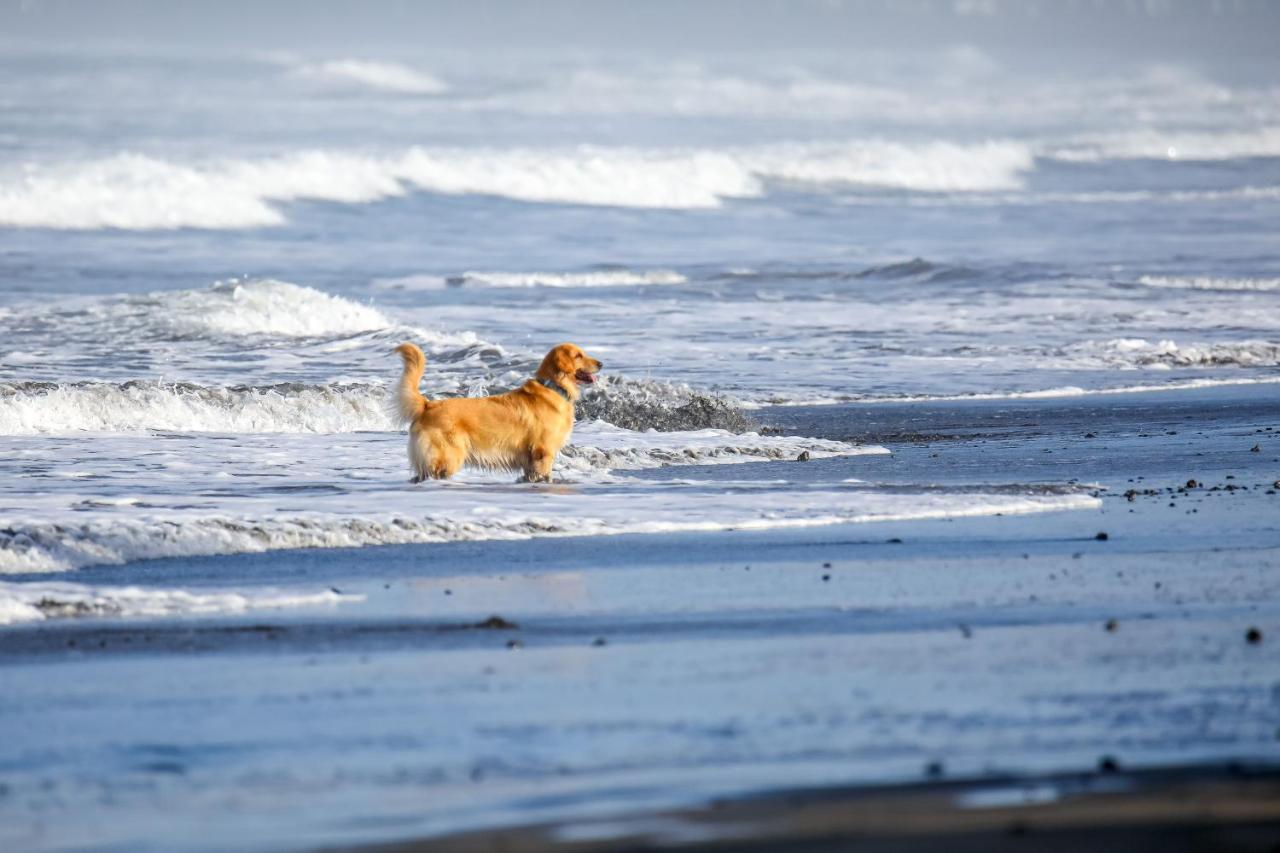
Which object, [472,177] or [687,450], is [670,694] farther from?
[472,177]

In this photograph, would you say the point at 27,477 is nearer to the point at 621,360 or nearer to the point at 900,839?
the point at 900,839

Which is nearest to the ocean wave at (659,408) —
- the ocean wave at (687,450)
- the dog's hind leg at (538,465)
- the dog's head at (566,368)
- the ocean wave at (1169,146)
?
the ocean wave at (687,450)

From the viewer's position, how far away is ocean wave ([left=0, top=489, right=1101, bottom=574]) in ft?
25.1

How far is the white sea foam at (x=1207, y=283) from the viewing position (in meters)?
28.0

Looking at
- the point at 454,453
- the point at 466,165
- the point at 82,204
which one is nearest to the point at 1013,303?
the point at 454,453

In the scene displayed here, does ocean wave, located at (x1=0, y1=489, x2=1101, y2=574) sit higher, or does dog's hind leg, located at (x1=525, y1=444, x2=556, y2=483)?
dog's hind leg, located at (x1=525, y1=444, x2=556, y2=483)

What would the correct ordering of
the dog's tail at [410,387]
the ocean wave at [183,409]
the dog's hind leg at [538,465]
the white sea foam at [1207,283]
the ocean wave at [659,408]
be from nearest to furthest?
the dog's tail at [410,387]
the dog's hind leg at [538,465]
the ocean wave at [183,409]
the ocean wave at [659,408]
the white sea foam at [1207,283]

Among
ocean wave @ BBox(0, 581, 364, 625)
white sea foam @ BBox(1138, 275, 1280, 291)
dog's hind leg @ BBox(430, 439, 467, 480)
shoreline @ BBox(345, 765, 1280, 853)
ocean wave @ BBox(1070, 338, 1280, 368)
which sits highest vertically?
white sea foam @ BBox(1138, 275, 1280, 291)

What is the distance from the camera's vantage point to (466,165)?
179ft

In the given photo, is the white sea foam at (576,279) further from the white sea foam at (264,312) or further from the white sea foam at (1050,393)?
the white sea foam at (1050,393)

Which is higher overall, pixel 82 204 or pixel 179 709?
pixel 82 204

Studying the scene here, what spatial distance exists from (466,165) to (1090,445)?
4416 cm

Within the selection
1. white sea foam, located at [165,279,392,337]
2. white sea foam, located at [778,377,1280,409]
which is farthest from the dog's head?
white sea foam, located at [165,279,392,337]

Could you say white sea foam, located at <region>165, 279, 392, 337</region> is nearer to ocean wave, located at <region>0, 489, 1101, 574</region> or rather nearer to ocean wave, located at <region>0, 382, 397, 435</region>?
ocean wave, located at <region>0, 382, 397, 435</region>
